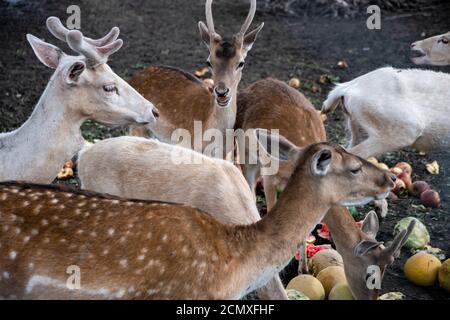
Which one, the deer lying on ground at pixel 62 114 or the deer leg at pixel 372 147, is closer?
the deer lying on ground at pixel 62 114

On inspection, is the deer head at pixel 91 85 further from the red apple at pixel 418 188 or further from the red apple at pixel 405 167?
the red apple at pixel 405 167

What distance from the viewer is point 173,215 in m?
4.50

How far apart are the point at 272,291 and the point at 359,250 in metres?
0.68

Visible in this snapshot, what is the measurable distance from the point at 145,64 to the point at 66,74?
185 inches

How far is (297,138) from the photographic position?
6.49 m

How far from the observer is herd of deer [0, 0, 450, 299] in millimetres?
4328

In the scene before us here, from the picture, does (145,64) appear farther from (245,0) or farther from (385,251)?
(385,251)

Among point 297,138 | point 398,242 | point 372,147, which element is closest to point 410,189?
point 372,147

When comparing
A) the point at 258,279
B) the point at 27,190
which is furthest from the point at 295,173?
the point at 27,190

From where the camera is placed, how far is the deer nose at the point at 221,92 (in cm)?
664

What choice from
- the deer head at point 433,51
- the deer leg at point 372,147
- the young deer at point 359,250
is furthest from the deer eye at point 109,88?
the deer head at point 433,51

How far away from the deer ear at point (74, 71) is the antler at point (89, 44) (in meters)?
0.15

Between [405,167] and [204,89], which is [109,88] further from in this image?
[405,167]

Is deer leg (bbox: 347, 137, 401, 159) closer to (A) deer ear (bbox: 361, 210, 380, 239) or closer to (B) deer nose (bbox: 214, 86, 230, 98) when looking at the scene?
(B) deer nose (bbox: 214, 86, 230, 98)
